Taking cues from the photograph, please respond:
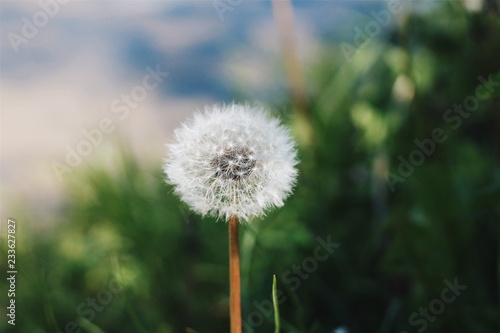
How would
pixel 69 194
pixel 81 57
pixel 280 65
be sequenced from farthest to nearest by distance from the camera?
pixel 81 57 → pixel 280 65 → pixel 69 194

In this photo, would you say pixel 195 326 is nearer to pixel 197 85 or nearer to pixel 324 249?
pixel 324 249

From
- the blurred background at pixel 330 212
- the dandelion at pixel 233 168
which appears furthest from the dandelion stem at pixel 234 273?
the blurred background at pixel 330 212

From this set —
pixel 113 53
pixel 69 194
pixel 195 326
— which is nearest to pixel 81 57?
pixel 113 53

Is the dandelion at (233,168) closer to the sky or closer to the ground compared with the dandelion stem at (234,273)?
closer to the sky

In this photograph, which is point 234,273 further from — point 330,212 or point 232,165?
point 330,212

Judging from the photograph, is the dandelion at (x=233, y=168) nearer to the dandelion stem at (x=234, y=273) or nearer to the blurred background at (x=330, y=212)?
the dandelion stem at (x=234, y=273)

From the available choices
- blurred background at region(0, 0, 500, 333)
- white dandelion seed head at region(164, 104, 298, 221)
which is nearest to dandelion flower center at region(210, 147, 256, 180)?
white dandelion seed head at region(164, 104, 298, 221)
